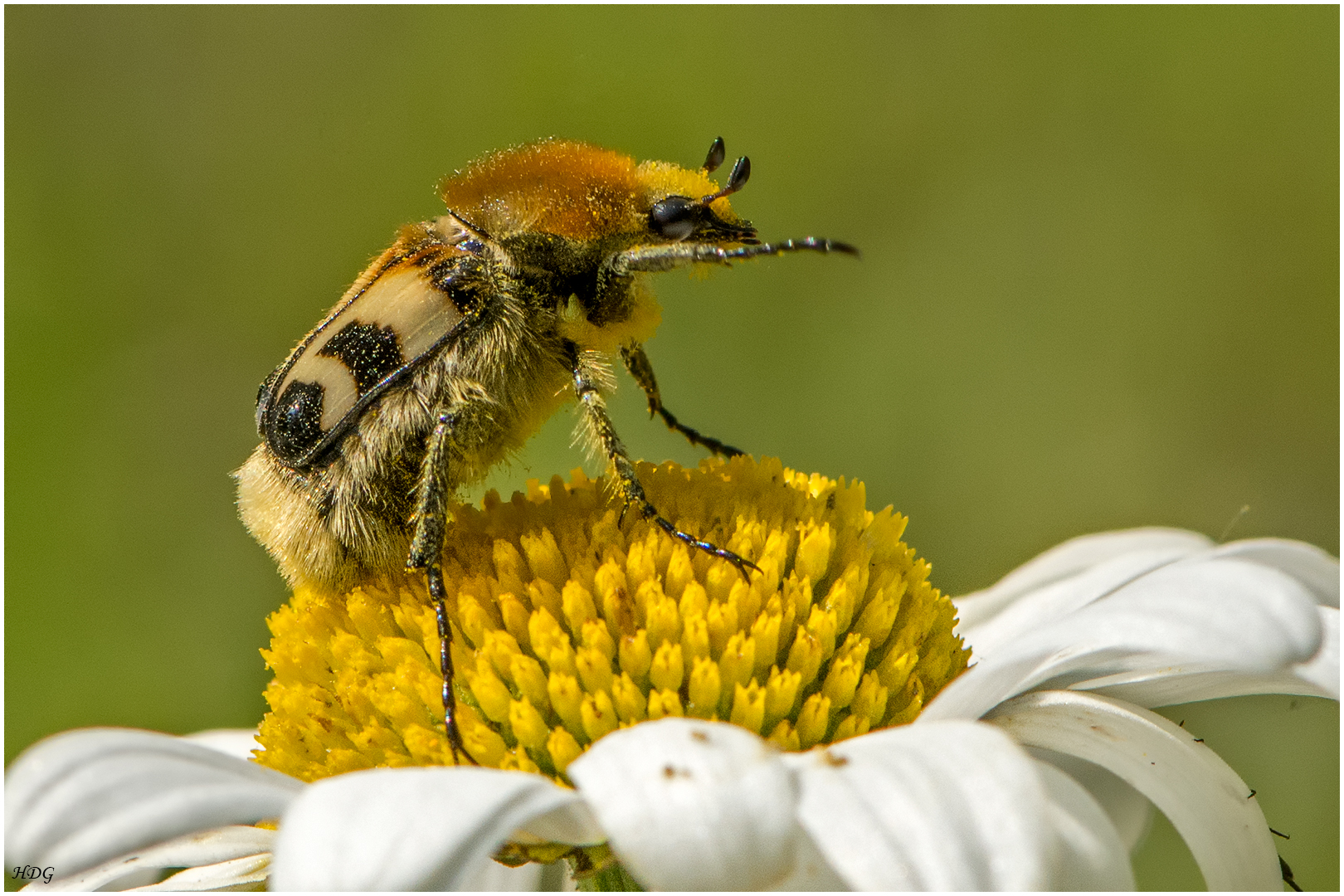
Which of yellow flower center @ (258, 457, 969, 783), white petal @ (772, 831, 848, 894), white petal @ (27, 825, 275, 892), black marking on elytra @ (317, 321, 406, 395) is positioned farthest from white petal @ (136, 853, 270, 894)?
white petal @ (772, 831, 848, 894)

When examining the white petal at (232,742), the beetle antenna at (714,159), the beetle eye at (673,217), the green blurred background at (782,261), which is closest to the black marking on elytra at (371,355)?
the beetle eye at (673,217)

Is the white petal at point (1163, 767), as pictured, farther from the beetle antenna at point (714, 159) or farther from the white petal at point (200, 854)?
the white petal at point (200, 854)

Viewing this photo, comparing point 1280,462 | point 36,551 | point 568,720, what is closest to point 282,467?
point 568,720

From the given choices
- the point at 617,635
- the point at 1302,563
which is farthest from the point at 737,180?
the point at 1302,563

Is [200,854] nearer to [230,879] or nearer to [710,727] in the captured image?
[230,879]

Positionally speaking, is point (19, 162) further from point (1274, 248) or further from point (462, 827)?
point (1274, 248)

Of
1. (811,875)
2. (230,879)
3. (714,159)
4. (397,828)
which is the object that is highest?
(714,159)
